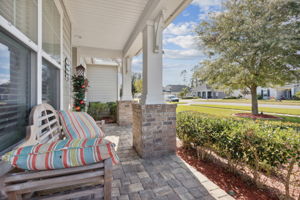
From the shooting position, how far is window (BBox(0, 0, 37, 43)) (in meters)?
1.27

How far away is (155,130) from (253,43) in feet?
24.6

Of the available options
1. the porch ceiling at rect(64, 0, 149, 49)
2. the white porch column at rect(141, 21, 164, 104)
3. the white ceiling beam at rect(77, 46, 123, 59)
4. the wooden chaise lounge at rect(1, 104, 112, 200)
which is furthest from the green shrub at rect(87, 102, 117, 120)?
the wooden chaise lounge at rect(1, 104, 112, 200)

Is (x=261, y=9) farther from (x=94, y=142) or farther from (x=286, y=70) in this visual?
(x=94, y=142)

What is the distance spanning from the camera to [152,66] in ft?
10.2

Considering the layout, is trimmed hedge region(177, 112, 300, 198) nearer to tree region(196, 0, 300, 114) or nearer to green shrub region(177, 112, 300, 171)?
green shrub region(177, 112, 300, 171)

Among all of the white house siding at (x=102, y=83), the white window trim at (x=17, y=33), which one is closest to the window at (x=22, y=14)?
the white window trim at (x=17, y=33)

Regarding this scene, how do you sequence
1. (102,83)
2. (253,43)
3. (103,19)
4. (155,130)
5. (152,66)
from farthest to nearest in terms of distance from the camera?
1. (102,83)
2. (253,43)
3. (103,19)
4. (152,66)
5. (155,130)

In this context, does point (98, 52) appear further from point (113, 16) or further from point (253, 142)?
point (253, 142)

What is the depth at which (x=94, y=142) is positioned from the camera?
106 cm

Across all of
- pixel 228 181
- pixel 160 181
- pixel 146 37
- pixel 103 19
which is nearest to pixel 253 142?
pixel 228 181

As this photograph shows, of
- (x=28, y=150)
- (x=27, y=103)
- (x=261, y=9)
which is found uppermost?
(x=261, y=9)

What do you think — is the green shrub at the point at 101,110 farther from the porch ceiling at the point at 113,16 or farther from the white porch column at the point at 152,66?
the white porch column at the point at 152,66

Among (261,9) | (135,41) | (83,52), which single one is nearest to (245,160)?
(135,41)

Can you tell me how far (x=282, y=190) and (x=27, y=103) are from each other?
11.6 ft
